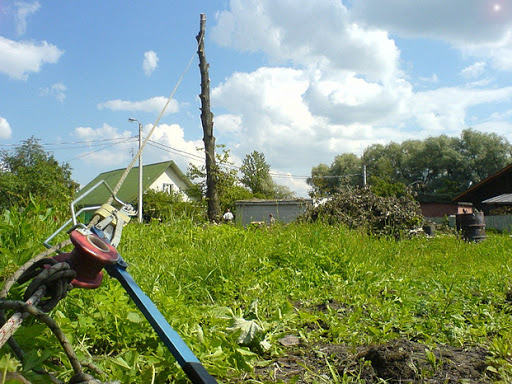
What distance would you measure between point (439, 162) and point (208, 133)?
1979 inches

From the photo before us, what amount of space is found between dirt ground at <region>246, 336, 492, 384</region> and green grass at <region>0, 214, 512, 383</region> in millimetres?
86

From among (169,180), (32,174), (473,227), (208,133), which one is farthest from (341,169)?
(473,227)

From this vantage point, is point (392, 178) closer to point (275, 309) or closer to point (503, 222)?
point (503, 222)

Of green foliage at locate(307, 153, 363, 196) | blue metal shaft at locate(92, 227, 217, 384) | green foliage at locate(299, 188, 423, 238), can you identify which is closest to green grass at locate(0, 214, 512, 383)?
blue metal shaft at locate(92, 227, 217, 384)

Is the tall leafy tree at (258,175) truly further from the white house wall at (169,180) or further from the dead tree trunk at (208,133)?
the dead tree trunk at (208,133)

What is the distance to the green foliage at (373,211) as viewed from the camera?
431 inches

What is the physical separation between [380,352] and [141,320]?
48.2 inches

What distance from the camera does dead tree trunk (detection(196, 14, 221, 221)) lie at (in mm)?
15258

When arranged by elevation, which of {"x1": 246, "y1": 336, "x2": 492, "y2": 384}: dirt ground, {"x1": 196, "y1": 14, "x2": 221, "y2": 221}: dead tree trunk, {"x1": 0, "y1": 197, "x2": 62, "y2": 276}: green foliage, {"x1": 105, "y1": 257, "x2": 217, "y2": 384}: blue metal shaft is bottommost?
{"x1": 246, "y1": 336, "x2": 492, "y2": 384}: dirt ground

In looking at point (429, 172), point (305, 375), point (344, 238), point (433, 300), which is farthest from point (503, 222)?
point (429, 172)

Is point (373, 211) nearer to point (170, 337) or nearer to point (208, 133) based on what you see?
point (208, 133)

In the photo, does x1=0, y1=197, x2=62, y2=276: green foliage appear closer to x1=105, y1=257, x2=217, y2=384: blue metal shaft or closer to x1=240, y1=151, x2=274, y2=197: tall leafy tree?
x1=105, y1=257, x2=217, y2=384: blue metal shaft

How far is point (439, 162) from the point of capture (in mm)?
58594

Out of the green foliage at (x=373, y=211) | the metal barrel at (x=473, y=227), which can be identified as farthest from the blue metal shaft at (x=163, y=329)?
the metal barrel at (x=473, y=227)
